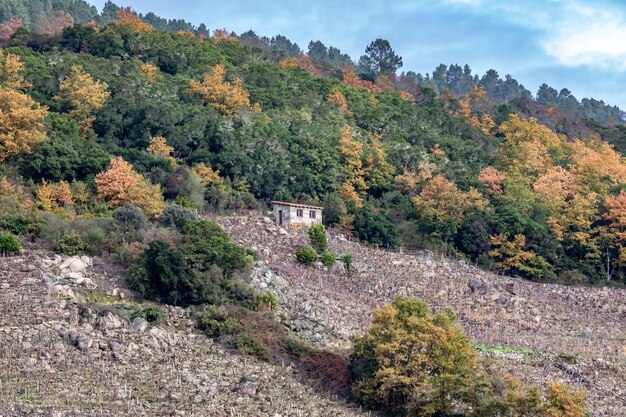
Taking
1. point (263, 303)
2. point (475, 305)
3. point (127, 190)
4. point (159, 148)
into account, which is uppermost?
point (159, 148)

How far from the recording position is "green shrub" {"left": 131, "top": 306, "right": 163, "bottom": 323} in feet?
116

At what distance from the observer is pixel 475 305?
4500 centimetres

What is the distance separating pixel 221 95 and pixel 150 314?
95.5ft

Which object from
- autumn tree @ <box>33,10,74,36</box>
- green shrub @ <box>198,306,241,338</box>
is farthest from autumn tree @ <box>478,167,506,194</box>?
autumn tree @ <box>33,10,74,36</box>

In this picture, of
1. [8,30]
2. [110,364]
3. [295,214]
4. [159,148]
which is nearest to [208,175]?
[159,148]

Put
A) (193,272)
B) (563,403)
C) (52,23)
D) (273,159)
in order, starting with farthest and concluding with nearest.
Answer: (52,23)
(273,159)
(193,272)
(563,403)

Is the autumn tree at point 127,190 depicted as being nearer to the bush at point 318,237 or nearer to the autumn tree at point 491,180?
the bush at point 318,237

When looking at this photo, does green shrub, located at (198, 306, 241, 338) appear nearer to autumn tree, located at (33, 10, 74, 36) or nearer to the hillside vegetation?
the hillside vegetation

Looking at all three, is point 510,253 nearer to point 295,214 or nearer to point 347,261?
point 347,261

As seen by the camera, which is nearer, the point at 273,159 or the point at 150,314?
the point at 150,314

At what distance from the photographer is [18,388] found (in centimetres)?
2844

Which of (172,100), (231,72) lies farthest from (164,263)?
(231,72)

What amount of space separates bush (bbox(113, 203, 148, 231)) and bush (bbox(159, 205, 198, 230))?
182 centimetres

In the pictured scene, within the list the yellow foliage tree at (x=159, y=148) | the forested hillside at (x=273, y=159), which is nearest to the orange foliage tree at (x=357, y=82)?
the forested hillside at (x=273, y=159)
